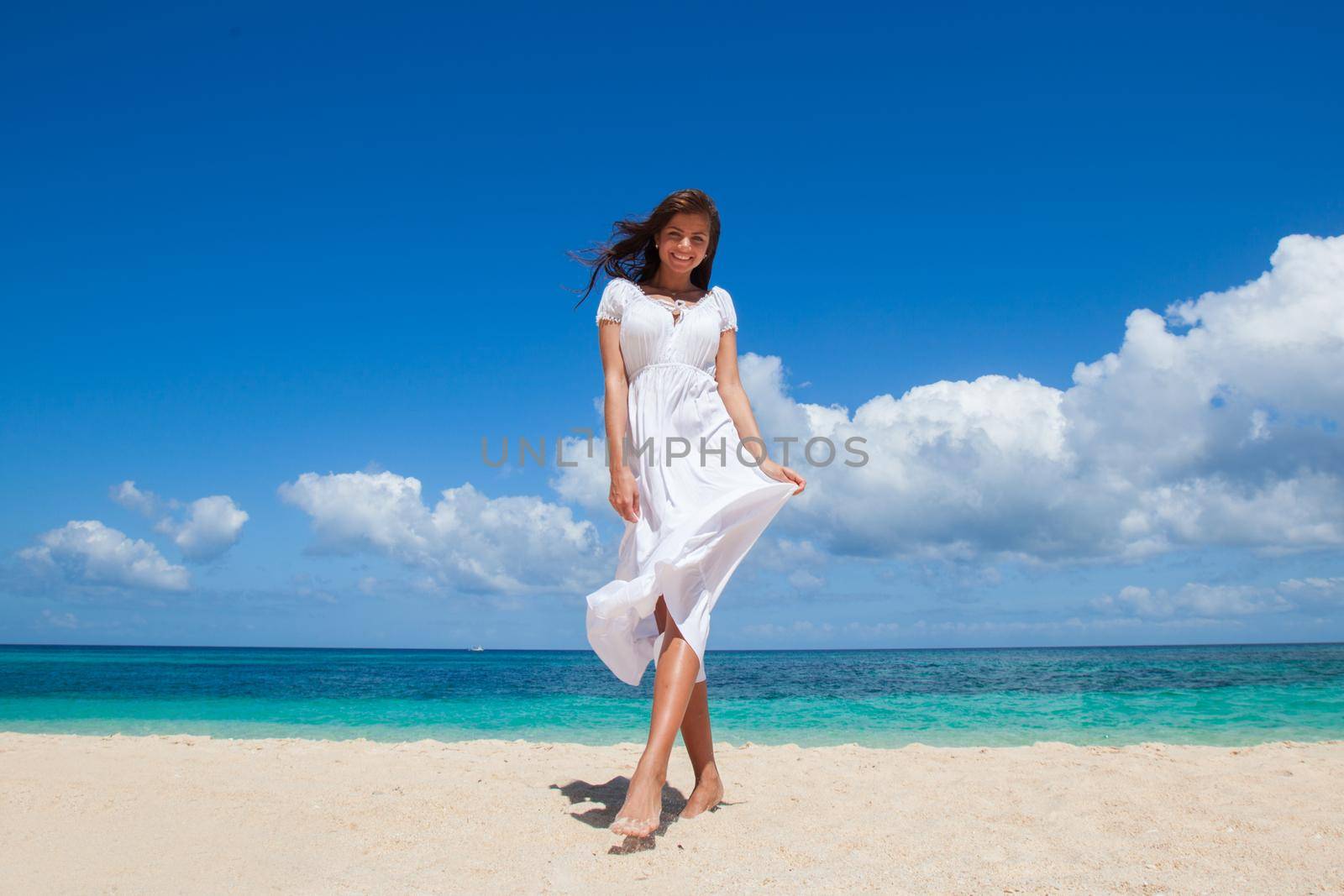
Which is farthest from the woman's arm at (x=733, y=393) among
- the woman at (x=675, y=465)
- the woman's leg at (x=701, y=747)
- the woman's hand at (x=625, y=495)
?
the woman's leg at (x=701, y=747)

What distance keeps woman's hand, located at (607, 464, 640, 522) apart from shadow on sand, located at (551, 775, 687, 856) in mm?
1279

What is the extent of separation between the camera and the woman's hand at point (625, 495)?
3.69 metres

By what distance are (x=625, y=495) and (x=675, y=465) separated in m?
0.26

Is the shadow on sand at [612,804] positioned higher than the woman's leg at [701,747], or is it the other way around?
the woman's leg at [701,747]

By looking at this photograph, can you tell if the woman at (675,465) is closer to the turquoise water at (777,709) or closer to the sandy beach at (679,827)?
the sandy beach at (679,827)

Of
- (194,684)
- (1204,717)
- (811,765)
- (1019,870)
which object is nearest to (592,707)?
(1204,717)

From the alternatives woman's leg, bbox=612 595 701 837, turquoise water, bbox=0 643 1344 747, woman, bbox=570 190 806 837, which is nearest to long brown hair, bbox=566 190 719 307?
woman, bbox=570 190 806 837

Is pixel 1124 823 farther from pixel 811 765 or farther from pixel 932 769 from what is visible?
pixel 811 765

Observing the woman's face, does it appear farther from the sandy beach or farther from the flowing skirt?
the sandy beach

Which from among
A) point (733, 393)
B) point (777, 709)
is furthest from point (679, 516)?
point (777, 709)

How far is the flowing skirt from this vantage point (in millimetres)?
3414

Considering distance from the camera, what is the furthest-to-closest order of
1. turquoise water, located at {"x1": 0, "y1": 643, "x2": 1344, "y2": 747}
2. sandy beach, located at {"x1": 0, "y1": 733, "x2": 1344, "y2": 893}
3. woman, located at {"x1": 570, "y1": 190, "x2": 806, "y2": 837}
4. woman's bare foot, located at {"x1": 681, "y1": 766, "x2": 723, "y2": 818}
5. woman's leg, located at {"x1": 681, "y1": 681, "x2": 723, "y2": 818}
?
turquoise water, located at {"x1": 0, "y1": 643, "x2": 1344, "y2": 747}, woman's leg, located at {"x1": 681, "y1": 681, "x2": 723, "y2": 818}, woman's bare foot, located at {"x1": 681, "y1": 766, "x2": 723, "y2": 818}, woman, located at {"x1": 570, "y1": 190, "x2": 806, "y2": 837}, sandy beach, located at {"x1": 0, "y1": 733, "x2": 1344, "y2": 893}

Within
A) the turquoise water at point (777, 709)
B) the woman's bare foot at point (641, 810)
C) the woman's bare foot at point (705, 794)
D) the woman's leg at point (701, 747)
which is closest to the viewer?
the woman's bare foot at point (641, 810)

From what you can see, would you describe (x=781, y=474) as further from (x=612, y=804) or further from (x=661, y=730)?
(x=612, y=804)
